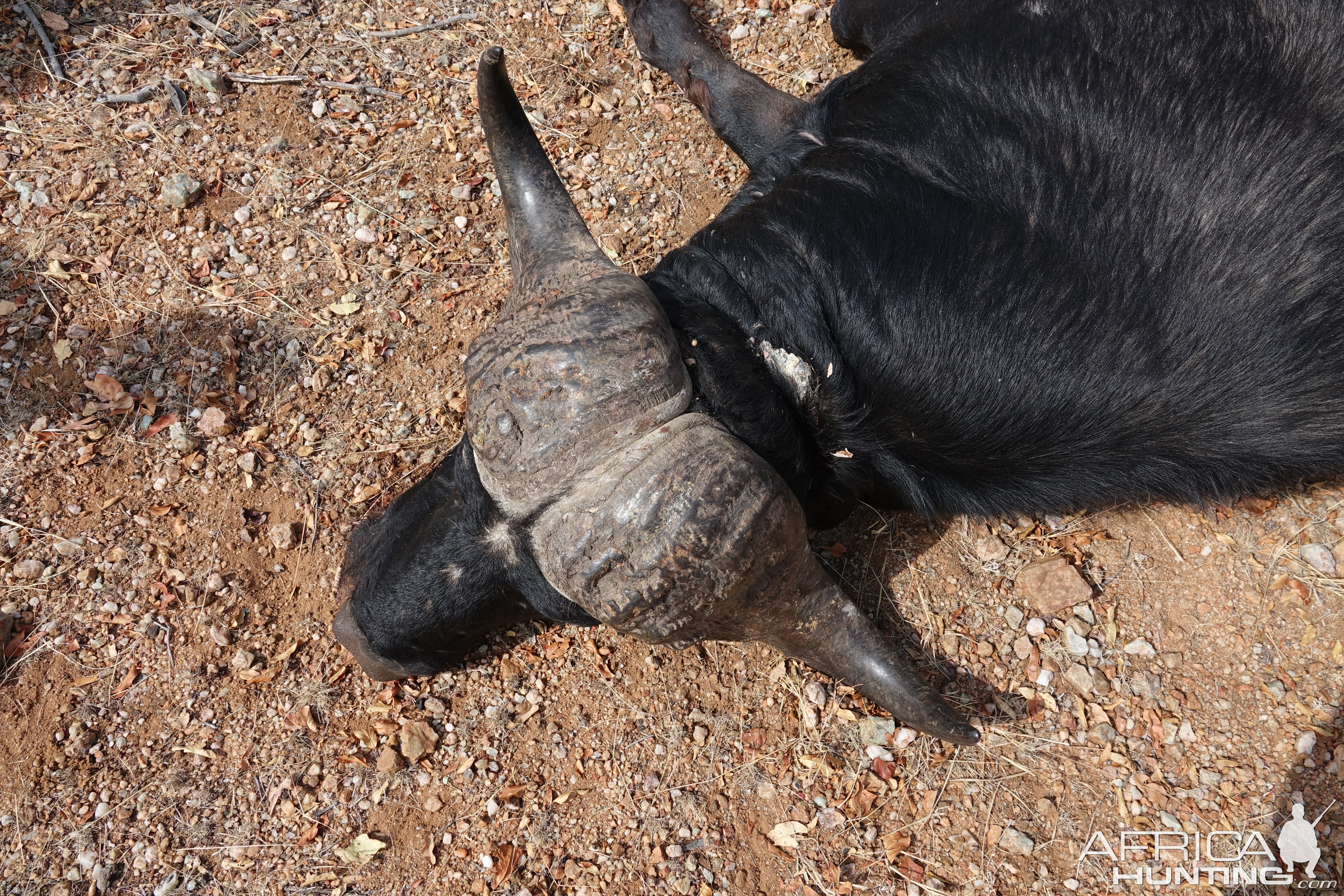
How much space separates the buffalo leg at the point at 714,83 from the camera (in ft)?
11.8

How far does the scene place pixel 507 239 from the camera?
3689 mm

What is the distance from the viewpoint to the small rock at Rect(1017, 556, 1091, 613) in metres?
3.01

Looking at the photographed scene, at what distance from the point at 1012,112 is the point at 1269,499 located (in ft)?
5.98

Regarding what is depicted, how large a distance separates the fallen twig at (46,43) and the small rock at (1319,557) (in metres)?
5.84

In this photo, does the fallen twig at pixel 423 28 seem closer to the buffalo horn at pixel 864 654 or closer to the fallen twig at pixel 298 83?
the fallen twig at pixel 298 83

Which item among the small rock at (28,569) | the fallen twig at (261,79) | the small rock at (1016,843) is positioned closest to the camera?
the small rock at (1016,843)

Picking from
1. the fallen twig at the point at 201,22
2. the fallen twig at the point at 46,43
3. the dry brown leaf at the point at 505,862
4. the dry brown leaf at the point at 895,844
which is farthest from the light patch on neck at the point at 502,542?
the fallen twig at the point at 46,43

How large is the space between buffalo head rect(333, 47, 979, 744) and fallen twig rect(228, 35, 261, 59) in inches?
101

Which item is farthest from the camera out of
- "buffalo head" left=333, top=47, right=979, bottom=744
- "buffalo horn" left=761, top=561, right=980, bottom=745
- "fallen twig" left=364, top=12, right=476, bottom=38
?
"fallen twig" left=364, top=12, right=476, bottom=38

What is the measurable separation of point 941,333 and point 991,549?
1.12 m

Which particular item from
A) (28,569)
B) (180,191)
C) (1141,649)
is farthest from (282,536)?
(1141,649)

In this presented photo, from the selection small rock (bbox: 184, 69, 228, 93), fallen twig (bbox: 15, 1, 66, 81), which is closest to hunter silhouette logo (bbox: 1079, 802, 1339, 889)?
small rock (bbox: 184, 69, 228, 93)

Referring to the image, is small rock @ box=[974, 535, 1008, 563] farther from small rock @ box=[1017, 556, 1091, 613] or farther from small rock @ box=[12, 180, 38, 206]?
small rock @ box=[12, 180, 38, 206]

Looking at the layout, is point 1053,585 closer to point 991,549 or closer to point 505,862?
point 991,549
